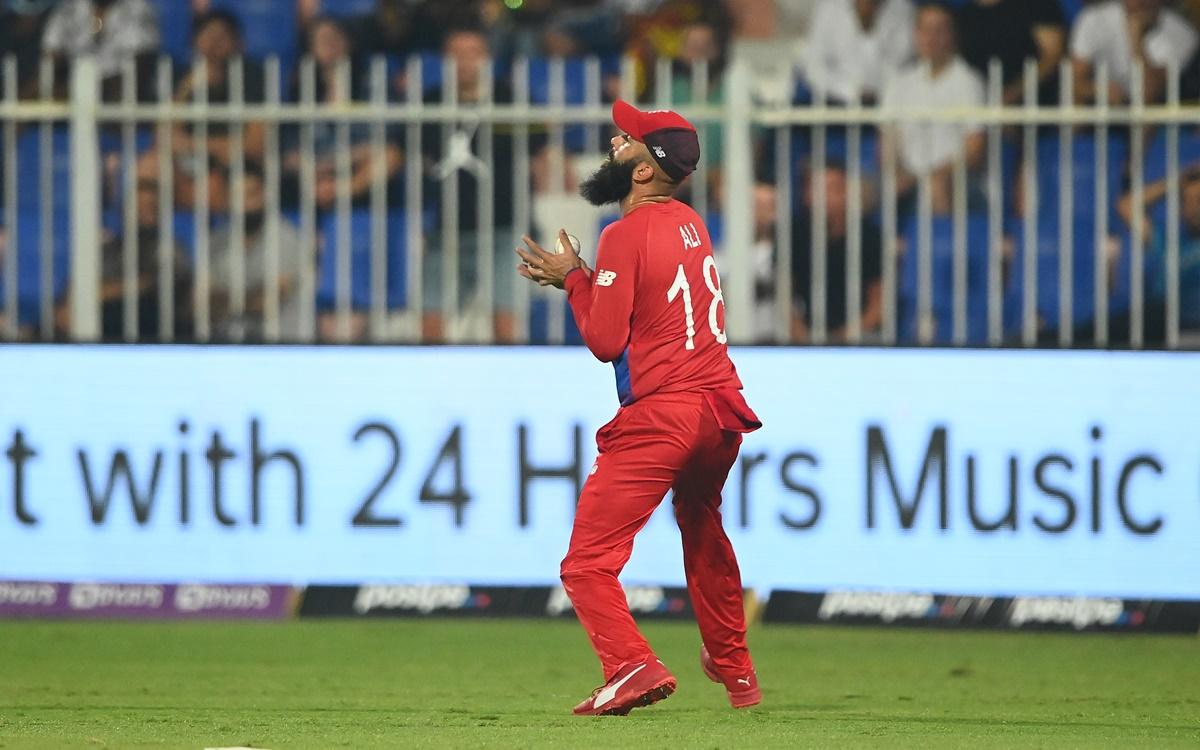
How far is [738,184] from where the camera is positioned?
10.3 meters

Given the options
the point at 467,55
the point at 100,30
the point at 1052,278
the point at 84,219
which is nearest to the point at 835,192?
the point at 1052,278

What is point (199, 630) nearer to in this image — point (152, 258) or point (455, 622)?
point (455, 622)

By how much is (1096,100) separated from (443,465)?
361 cm

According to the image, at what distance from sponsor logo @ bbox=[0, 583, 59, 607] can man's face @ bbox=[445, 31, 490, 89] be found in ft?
10.8

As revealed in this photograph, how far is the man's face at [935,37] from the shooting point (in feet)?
37.6

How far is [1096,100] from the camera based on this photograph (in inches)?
406

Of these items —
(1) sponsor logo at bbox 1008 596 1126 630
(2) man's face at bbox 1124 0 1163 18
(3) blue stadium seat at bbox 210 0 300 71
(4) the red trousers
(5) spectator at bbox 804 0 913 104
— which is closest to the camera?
(4) the red trousers

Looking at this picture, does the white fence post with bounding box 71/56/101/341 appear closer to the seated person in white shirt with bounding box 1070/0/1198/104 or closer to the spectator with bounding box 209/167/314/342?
the spectator with bounding box 209/167/314/342

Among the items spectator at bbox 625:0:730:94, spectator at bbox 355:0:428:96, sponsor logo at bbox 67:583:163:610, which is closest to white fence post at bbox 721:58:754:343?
spectator at bbox 625:0:730:94

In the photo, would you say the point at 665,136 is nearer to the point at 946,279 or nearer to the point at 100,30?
the point at 946,279

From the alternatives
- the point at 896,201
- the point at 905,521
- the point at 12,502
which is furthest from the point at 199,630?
the point at 896,201

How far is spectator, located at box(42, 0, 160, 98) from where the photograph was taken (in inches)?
491

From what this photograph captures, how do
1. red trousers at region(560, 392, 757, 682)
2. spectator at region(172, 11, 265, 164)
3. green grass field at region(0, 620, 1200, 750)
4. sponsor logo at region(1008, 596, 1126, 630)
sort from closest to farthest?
green grass field at region(0, 620, 1200, 750) → red trousers at region(560, 392, 757, 682) → sponsor logo at region(1008, 596, 1126, 630) → spectator at region(172, 11, 265, 164)

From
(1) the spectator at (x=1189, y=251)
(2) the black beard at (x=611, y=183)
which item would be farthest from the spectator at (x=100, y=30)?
(2) the black beard at (x=611, y=183)
